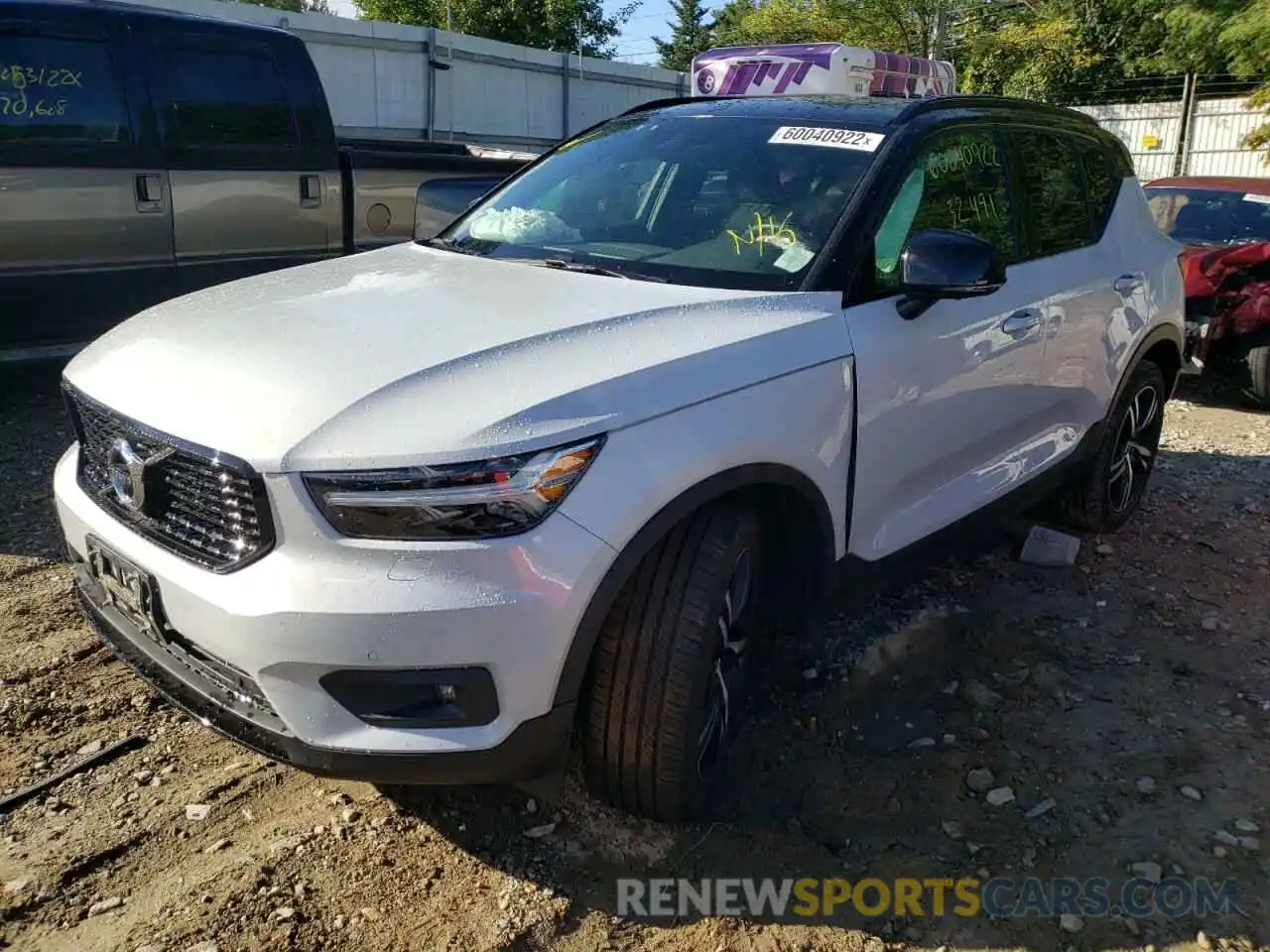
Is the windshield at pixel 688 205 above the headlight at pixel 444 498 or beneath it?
above

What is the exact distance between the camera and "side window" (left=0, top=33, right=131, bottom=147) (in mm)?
5469

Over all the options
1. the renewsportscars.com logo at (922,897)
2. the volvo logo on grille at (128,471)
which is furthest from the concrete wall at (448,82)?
the renewsportscars.com logo at (922,897)

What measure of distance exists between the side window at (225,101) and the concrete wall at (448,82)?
23.3ft

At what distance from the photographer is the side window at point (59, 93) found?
17.9 ft

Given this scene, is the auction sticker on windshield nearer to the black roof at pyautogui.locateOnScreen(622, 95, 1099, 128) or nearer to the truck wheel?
the black roof at pyautogui.locateOnScreen(622, 95, 1099, 128)

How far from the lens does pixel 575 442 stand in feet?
7.24

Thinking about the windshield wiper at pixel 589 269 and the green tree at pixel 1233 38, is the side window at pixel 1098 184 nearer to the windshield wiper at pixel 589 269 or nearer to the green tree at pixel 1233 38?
the windshield wiper at pixel 589 269

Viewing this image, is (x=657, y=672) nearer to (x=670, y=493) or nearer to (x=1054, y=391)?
(x=670, y=493)

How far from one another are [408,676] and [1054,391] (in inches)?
111

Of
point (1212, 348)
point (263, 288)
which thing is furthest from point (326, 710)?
point (1212, 348)

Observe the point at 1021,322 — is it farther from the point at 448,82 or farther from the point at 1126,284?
the point at 448,82

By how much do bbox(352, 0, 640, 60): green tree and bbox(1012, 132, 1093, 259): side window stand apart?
2298 centimetres

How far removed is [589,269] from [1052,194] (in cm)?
203

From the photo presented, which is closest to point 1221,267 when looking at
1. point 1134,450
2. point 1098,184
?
point 1134,450
